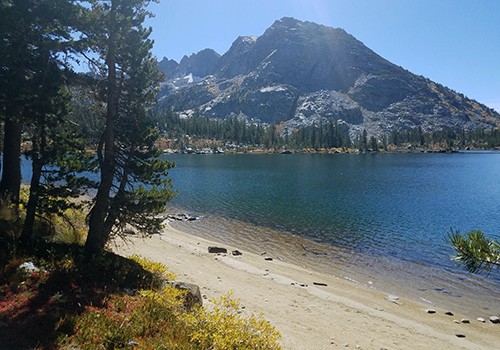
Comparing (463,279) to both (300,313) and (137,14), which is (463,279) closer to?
(300,313)

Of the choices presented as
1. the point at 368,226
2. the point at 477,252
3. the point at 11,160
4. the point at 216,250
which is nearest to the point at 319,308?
the point at 477,252

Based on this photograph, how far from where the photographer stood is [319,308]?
44.1 ft

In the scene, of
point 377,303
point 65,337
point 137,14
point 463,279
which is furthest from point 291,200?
point 65,337

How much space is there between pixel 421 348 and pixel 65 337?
1148 cm

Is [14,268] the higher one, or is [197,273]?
[14,268]

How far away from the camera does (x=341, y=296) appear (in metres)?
15.6

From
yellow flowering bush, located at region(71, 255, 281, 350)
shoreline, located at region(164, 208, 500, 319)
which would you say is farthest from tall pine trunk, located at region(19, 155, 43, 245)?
shoreline, located at region(164, 208, 500, 319)

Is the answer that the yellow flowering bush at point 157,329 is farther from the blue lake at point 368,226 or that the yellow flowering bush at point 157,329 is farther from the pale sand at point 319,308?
the blue lake at point 368,226

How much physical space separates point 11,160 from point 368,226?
1216 inches

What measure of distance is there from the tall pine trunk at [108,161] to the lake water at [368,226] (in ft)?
47.9

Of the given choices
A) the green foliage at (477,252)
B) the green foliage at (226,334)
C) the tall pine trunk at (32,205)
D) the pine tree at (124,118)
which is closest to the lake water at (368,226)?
the green foliage at (477,252)

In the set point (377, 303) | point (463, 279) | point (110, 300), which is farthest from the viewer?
point (463, 279)

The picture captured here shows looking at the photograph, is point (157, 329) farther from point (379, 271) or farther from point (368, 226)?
point (368, 226)

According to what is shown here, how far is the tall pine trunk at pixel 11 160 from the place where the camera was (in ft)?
44.8
